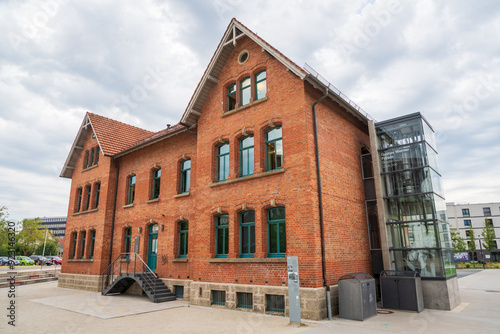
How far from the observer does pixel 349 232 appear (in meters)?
13.4

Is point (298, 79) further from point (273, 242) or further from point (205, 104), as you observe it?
point (273, 242)

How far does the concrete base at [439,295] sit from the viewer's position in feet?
39.7

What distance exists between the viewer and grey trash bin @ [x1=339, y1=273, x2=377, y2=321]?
10617 millimetres

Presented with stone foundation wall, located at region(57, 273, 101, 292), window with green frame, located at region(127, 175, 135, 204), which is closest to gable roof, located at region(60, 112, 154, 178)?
window with green frame, located at region(127, 175, 135, 204)

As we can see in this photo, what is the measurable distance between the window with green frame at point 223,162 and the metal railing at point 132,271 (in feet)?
18.7

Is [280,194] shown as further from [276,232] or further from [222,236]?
[222,236]

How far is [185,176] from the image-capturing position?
17.8 m

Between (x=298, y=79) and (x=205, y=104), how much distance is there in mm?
5349

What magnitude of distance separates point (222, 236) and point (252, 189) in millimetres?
2731

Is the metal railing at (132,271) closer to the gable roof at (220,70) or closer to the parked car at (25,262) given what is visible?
the gable roof at (220,70)

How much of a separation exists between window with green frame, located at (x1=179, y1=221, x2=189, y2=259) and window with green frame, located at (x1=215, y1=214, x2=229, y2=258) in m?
2.96

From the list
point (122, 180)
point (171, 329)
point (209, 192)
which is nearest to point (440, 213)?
point (209, 192)

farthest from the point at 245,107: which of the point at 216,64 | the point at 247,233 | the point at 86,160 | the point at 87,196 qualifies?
the point at 86,160

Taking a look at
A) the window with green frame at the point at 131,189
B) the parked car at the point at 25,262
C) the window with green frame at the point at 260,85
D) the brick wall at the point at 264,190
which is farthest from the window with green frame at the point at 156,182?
the parked car at the point at 25,262
